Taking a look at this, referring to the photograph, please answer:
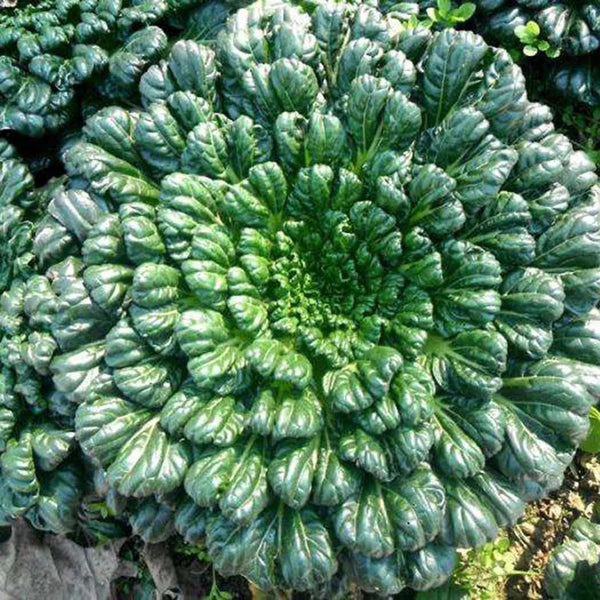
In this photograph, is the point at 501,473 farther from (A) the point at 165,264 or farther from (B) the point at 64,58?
(B) the point at 64,58

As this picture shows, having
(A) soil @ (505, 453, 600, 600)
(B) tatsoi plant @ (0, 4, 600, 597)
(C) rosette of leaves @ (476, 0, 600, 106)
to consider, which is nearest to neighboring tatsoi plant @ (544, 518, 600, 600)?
(A) soil @ (505, 453, 600, 600)

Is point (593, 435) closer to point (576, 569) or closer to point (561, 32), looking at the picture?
point (576, 569)

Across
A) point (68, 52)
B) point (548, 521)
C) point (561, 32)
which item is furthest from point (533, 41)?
point (548, 521)

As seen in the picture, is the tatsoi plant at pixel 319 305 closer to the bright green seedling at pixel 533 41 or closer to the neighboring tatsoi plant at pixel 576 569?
the neighboring tatsoi plant at pixel 576 569

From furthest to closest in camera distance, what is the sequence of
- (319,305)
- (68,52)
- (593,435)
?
(68,52), (593,435), (319,305)

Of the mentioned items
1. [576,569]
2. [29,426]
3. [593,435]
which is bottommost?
[29,426]

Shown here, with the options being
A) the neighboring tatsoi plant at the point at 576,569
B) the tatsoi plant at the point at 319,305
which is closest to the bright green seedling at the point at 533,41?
the tatsoi plant at the point at 319,305

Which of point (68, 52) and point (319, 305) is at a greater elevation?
point (68, 52)
